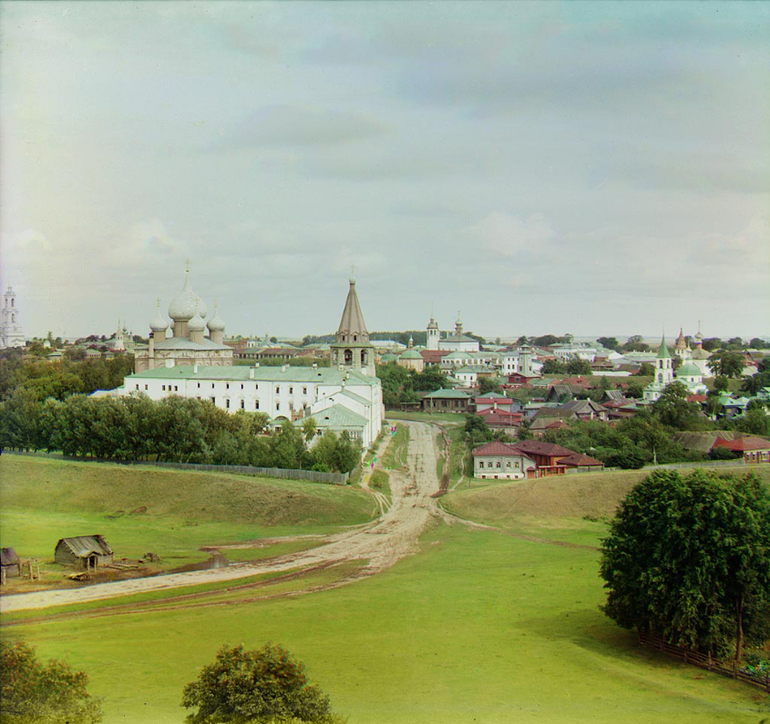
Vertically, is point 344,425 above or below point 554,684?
above

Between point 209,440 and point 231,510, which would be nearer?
point 231,510

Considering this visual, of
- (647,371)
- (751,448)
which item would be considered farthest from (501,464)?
(647,371)

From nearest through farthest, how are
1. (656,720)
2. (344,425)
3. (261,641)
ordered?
(656,720) < (261,641) < (344,425)

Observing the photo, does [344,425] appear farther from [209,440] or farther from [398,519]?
[398,519]

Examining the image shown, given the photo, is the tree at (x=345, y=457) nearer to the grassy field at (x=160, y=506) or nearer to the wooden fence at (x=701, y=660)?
the grassy field at (x=160, y=506)

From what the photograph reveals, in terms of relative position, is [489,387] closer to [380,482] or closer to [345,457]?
[380,482]

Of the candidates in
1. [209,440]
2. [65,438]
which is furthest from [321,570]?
[65,438]

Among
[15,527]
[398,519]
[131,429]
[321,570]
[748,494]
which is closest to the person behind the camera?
[748,494]
